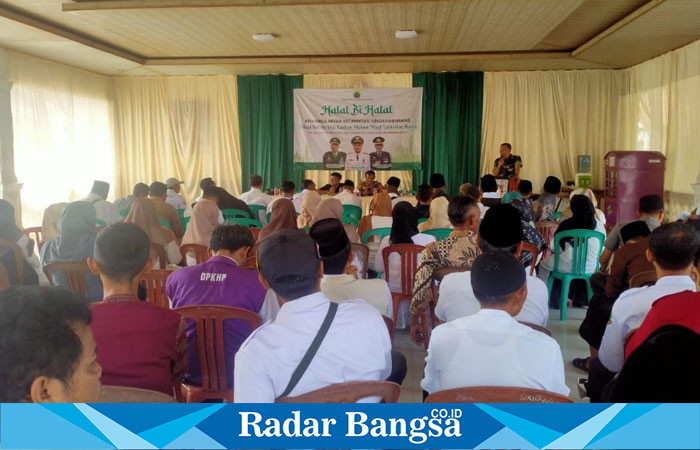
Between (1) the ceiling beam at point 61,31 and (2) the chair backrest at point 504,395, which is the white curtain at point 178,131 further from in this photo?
(2) the chair backrest at point 504,395

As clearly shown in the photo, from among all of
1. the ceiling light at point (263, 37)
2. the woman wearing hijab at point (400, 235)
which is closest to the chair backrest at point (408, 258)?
the woman wearing hijab at point (400, 235)

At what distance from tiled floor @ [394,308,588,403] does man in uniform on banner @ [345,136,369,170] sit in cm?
647

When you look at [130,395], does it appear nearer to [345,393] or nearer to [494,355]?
[345,393]

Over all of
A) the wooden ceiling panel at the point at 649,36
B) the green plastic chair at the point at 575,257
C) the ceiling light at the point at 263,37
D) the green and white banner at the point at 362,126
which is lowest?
the green plastic chair at the point at 575,257

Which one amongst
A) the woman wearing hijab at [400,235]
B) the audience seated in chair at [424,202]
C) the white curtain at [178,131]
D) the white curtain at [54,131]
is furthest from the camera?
the white curtain at [178,131]

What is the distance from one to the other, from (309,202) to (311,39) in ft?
10.2

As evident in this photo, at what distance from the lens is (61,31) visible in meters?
7.22

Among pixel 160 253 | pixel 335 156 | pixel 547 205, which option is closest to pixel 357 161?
pixel 335 156

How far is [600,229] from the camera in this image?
493cm

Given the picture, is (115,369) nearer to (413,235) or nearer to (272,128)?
(413,235)

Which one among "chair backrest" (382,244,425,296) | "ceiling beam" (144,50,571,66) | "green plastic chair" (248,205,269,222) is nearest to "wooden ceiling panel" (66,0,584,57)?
"ceiling beam" (144,50,571,66)

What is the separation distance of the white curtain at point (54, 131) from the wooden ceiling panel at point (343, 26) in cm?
192

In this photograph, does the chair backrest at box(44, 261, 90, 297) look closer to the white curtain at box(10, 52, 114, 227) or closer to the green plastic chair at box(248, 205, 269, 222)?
the green plastic chair at box(248, 205, 269, 222)

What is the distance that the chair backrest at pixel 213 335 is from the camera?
91.8 inches
